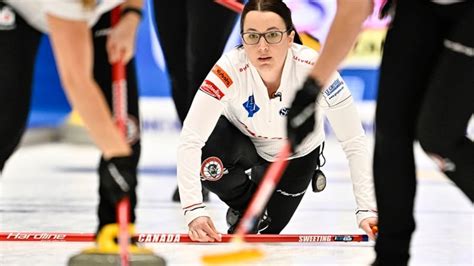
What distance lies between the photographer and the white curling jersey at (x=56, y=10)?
2.20 m

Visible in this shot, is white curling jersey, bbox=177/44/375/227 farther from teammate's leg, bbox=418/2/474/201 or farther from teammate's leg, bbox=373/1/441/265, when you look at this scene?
teammate's leg, bbox=418/2/474/201

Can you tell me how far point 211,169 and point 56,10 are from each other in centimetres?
130

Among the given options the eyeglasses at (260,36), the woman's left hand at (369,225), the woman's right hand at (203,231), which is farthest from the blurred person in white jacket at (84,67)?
the woman's left hand at (369,225)

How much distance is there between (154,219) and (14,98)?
147 centimetres

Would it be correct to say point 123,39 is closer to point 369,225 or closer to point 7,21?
point 7,21

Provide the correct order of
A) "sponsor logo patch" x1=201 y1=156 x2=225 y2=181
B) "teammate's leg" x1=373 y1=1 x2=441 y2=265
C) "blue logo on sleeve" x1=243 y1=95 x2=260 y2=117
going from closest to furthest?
"teammate's leg" x1=373 y1=1 x2=441 y2=265 → "blue logo on sleeve" x1=243 y1=95 x2=260 y2=117 → "sponsor logo patch" x1=201 y1=156 x2=225 y2=181

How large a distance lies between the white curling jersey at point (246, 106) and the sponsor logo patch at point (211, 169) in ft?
0.54

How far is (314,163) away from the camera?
355cm

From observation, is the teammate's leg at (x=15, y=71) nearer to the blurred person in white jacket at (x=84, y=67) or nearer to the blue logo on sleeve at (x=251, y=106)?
the blurred person in white jacket at (x=84, y=67)

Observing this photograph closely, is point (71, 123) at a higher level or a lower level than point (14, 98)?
lower

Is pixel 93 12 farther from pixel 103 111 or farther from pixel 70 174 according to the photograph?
pixel 70 174

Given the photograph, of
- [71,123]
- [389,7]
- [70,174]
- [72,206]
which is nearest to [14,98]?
[389,7]

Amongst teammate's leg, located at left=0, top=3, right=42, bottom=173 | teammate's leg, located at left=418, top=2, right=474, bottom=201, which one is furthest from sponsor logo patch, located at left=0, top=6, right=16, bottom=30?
teammate's leg, located at left=418, top=2, right=474, bottom=201

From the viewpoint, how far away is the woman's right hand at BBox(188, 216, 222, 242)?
9.96 ft
